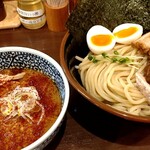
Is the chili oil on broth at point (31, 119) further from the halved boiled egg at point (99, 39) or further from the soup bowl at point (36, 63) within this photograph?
the halved boiled egg at point (99, 39)

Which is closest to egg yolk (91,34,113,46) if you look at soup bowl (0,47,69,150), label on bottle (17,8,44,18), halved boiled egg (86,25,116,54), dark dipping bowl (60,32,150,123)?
halved boiled egg (86,25,116,54)

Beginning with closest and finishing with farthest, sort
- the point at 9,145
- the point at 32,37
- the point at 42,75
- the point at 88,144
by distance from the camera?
the point at 9,145 < the point at 88,144 < the point at 42,75 < the point at 32,37

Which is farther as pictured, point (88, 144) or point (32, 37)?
point (32, 37)

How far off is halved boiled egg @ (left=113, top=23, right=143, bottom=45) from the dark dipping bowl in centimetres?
17

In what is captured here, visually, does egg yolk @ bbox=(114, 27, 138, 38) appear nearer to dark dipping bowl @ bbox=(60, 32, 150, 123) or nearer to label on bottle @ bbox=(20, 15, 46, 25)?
dark dipping bowl @ bbox=(60, 32, 150, 123)

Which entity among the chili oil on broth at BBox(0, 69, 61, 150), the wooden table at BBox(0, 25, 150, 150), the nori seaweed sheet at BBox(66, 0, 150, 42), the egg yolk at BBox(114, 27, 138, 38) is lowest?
the wooden table at BBox(0, 25, 150, 150)

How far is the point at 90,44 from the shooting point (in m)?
1.32

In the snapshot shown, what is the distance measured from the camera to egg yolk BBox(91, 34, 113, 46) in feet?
4.35

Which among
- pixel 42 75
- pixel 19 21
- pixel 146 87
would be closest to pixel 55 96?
pixel 42 75

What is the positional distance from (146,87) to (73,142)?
0.34 meters

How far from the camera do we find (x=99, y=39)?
1333 millimetres

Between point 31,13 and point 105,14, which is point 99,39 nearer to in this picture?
point 105,14

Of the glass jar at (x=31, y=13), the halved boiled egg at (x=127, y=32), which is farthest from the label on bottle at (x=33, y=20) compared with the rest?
the halved boiled egg at (x=127, y=32)

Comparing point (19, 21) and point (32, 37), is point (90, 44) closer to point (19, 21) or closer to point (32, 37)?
point (32, 37)
